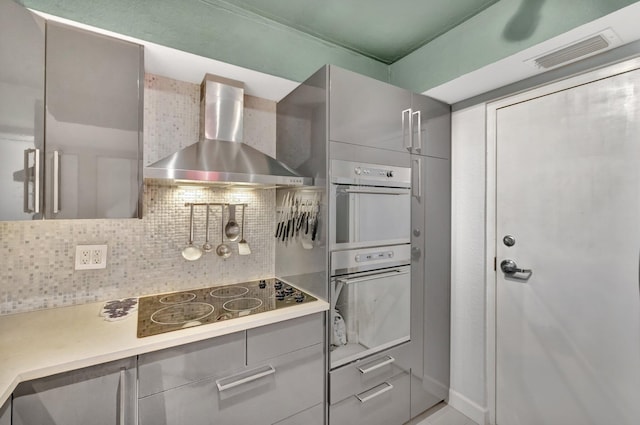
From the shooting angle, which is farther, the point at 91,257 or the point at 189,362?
the point at 91,257

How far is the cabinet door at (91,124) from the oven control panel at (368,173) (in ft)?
3.11

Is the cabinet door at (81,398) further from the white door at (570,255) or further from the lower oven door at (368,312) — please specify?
the white door at (570,255)

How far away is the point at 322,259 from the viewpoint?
5.01 feet

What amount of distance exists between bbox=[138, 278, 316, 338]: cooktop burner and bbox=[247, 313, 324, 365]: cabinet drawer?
95 millimetres

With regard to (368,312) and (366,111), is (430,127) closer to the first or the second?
(366,111)

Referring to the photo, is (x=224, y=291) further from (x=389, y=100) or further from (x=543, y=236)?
(x=543, y=236)

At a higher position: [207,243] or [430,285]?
[207,243]

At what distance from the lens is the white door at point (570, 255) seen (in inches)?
53.1

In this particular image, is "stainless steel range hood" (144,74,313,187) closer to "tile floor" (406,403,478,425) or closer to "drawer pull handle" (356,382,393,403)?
"drawer pull handle" (356,382,393,403)

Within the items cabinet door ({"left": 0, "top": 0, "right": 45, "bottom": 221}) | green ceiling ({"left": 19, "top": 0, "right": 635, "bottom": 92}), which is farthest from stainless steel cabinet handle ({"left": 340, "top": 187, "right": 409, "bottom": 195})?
cabinet door ({"left": 0, "top": 0, "right": 45, "bottom": 221})

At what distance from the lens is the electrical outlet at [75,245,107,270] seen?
1.43 meters

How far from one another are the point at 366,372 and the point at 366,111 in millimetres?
1457

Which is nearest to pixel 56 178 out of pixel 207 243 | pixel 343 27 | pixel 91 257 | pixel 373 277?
pixel 91 257

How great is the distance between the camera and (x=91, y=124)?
1.21 m
